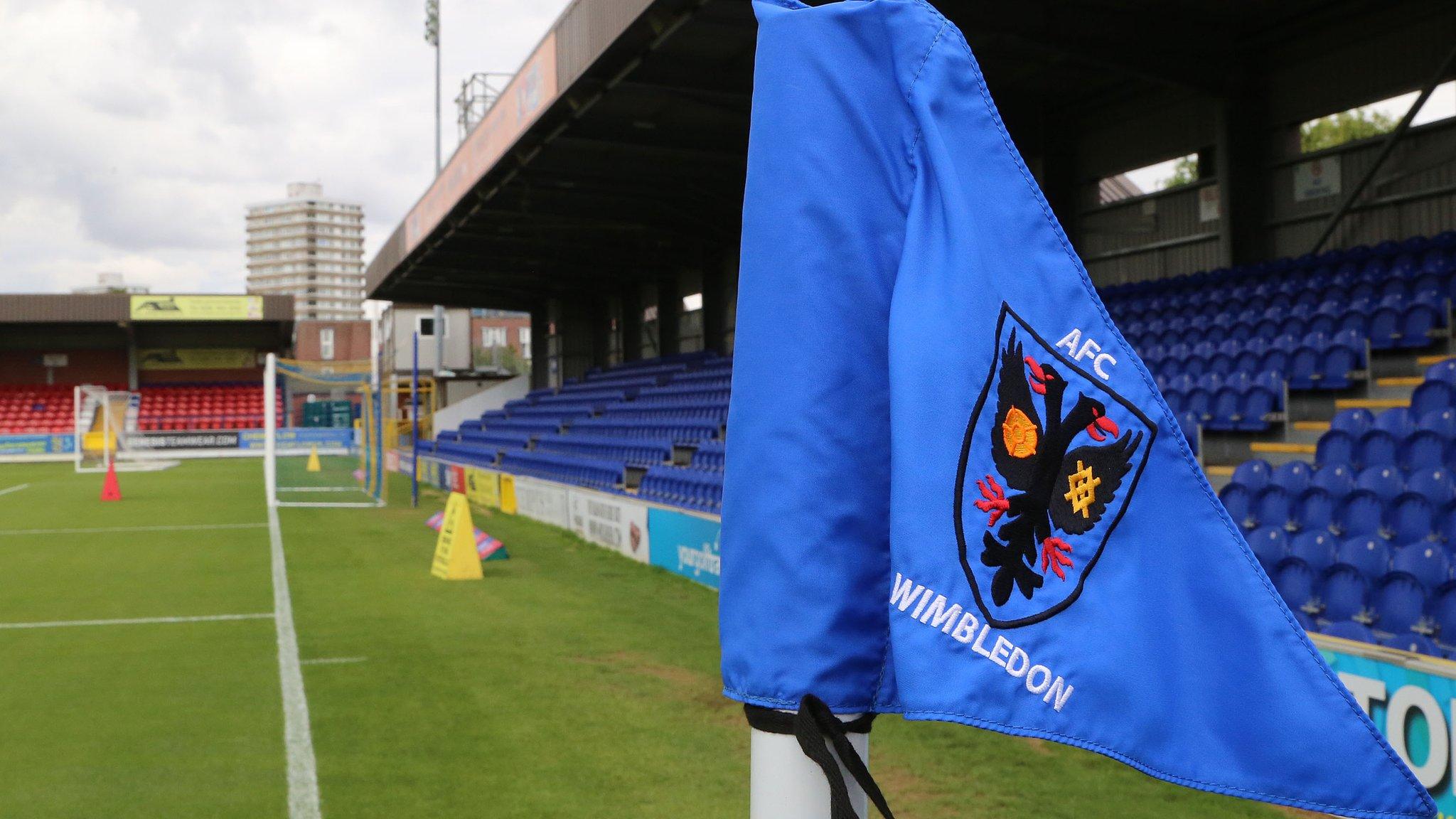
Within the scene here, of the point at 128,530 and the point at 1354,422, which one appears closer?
the point at 1354,422

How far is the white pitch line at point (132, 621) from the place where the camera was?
8.52 metres

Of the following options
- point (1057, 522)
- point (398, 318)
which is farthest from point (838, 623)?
point (398, 318)

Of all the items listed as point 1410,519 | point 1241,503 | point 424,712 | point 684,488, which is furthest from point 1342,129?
point 424,712

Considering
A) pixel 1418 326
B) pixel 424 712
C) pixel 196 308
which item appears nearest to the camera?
pixel 424 712

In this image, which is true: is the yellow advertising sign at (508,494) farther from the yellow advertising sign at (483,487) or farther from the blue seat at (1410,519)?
the blue seat at (1410,519)

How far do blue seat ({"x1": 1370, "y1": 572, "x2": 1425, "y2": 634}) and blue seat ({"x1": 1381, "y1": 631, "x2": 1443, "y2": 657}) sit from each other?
11cm

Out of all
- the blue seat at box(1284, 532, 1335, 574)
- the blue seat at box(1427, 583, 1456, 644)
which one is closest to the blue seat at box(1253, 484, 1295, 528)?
the blue seat at box(1284, 532, 1335, 574)

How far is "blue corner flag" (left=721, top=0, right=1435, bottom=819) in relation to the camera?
3.02 feet

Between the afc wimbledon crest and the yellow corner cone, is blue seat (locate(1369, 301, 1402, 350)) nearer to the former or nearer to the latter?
the yellow corner cone

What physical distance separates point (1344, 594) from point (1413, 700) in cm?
172

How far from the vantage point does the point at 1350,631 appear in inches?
202

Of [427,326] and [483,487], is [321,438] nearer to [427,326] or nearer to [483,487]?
[427,326]

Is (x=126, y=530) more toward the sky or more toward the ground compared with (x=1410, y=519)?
more toward the ground

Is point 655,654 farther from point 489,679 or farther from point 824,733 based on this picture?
point 824,733
